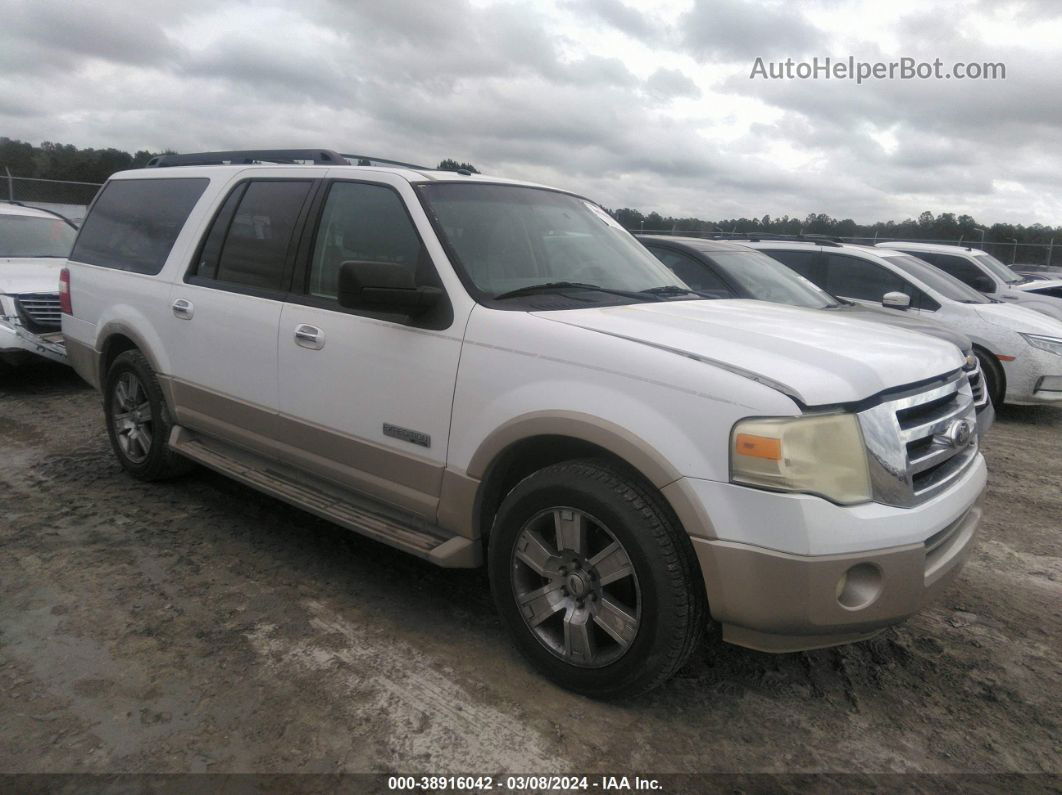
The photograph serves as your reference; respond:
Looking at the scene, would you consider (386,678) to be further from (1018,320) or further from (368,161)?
(1018,320)

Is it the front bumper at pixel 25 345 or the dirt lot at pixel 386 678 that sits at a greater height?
the front bumper at pixel 25 345

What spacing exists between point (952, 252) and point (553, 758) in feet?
35.5

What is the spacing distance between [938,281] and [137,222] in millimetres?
8029

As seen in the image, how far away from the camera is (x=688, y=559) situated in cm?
256

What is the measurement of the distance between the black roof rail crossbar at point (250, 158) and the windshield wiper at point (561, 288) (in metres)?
1.30

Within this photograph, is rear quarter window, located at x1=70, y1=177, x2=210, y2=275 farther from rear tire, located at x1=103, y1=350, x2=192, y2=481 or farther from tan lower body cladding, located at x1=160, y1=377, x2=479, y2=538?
tan lower body cladding, located at x1=160, y1=377, x2=479, y2=538

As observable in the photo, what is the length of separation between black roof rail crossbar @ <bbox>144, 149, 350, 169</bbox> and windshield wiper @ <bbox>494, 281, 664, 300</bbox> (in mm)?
1304

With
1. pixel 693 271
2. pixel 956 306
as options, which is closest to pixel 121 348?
pixel 693 271

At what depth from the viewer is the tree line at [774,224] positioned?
19531mm

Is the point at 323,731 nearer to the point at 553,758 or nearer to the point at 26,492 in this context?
the point at 553,758

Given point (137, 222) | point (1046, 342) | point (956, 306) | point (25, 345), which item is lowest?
point (25, 345)

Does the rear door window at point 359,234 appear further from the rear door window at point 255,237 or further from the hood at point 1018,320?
→ the hood at point 1018,320

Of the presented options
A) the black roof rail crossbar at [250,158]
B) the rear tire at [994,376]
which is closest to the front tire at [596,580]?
the black roof rail crossbar at [250,158]

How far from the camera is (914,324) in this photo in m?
6.28
